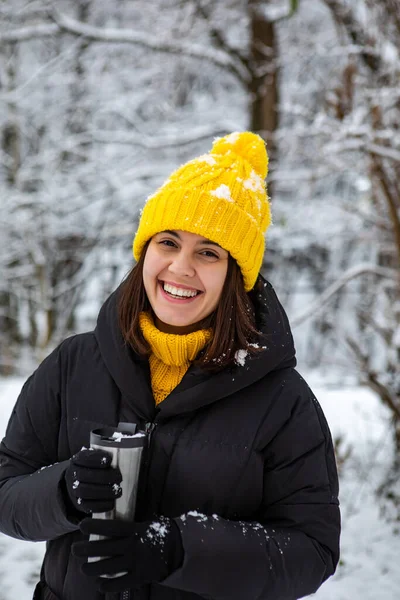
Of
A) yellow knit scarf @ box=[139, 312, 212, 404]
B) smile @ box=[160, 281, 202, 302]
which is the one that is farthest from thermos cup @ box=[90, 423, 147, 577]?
smile @ box=[160, 281, 202, 302]

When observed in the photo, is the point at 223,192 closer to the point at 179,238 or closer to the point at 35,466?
the point at 179,238

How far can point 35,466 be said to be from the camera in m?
1.50

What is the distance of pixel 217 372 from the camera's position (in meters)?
1.47

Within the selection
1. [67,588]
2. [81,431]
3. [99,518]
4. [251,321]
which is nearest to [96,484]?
[99,518]

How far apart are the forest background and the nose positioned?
8.47 feet

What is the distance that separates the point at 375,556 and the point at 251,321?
296 centimetres

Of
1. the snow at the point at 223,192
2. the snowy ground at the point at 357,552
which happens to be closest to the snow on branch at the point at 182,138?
the snowy ground at the point at 357,552

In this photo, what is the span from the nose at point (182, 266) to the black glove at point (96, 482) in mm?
A: 532

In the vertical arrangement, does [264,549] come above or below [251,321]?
below

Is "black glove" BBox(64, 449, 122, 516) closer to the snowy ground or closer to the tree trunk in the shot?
the snowy ground

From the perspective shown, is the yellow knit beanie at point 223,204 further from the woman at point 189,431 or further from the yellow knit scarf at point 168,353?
the yellow knit scarf at point 168,353

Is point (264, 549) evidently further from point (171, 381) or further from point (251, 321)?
point (251, 321)

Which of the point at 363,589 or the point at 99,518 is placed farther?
the point at 363,589

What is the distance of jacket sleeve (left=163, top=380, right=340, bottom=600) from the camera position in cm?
124
